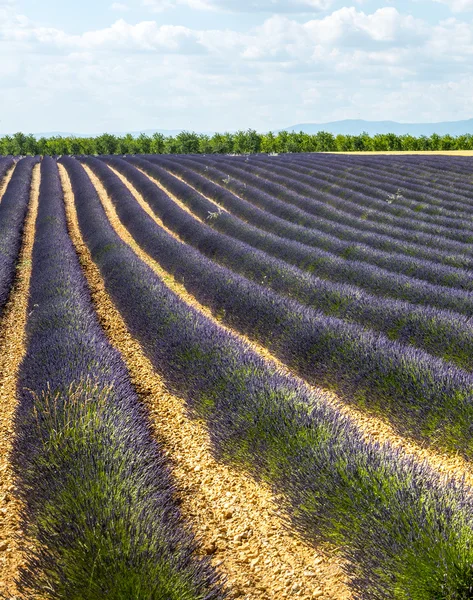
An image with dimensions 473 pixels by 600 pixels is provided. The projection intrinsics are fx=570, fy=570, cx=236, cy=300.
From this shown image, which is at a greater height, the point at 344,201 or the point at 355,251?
the point at 344,201

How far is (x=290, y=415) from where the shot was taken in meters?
3.54

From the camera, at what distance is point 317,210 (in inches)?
493

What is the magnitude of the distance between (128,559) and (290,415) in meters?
1.49

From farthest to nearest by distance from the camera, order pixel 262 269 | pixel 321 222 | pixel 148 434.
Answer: pixel 321 222, pixel 262 269, pixel 148 434

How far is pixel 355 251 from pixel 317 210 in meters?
4.23

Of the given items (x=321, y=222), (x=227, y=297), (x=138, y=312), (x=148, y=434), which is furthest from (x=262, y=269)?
(x=148, y=434)

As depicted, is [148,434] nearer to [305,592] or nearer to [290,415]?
[290,415]

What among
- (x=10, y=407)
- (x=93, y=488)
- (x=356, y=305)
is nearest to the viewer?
(x=93, y=488)

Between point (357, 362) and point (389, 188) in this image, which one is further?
point (389, 188)

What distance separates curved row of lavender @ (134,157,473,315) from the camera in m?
6.18

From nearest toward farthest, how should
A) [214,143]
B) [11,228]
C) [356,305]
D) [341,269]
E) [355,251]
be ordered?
1. [356,305]
2. [341,269]
3. [355,251]
4. [11,228]
5. [214,143]

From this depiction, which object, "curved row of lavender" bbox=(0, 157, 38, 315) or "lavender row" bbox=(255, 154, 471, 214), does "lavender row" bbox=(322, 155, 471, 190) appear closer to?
"lavender row" bbox=(255, 154, 471, 214)

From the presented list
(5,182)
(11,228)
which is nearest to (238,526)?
(11,228)

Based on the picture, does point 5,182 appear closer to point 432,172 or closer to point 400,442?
point 432,172
